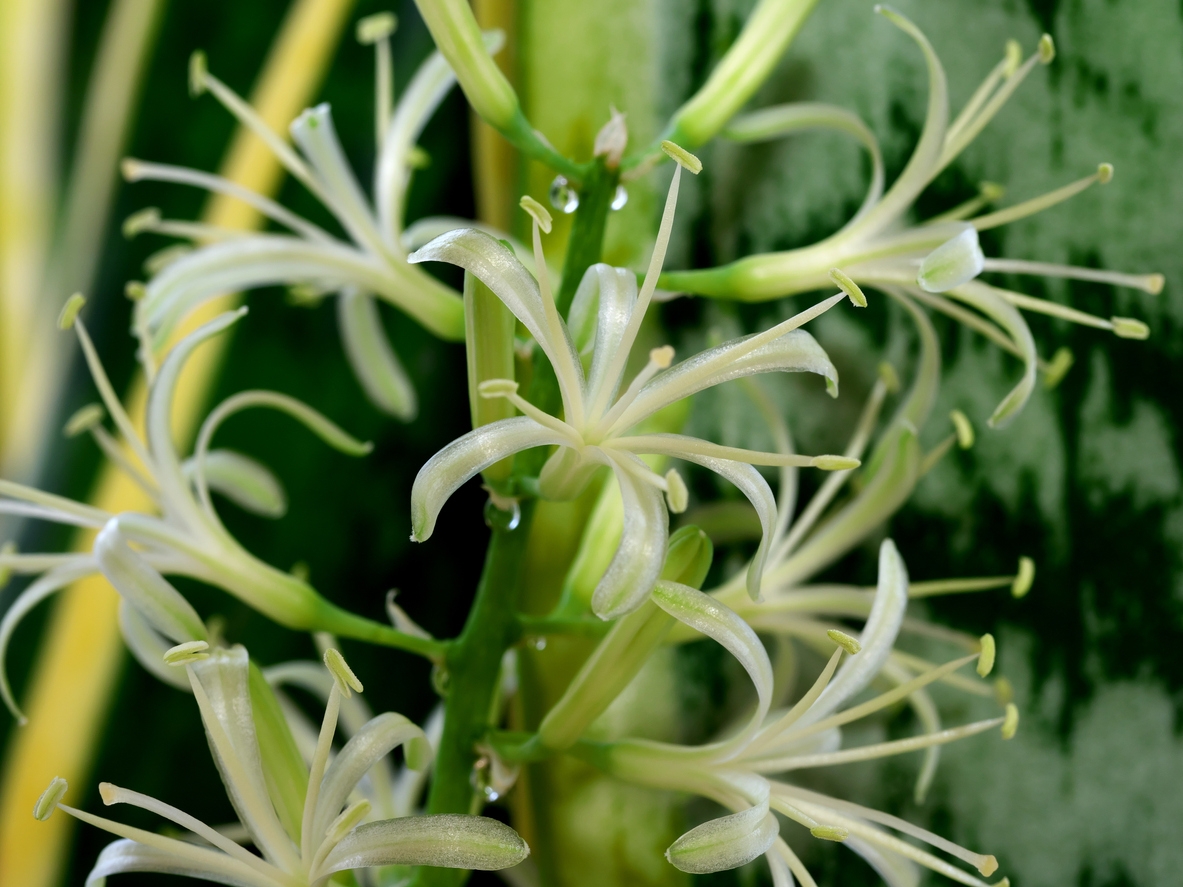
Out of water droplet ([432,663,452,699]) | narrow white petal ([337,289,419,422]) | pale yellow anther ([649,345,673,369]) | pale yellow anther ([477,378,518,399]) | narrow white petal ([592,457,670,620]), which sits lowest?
water droplet ([432,663,452,699])

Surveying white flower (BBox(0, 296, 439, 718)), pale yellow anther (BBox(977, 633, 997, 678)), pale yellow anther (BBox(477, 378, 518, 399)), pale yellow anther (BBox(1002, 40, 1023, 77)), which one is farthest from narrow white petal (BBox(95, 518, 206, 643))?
pale yellow anther (BBox(1002, 40, 1023, 77))

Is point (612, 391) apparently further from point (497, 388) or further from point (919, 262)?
point (919, 262)

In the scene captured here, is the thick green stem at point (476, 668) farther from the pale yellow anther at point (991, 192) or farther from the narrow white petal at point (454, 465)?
the pale yellow anther at point (991, 192)

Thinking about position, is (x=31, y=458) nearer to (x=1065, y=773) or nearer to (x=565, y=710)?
(x=565, y=710)

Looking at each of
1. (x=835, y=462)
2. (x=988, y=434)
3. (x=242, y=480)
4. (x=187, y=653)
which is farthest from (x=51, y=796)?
(x=988, y=434)

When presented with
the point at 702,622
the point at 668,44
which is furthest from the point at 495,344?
the point at 668,44

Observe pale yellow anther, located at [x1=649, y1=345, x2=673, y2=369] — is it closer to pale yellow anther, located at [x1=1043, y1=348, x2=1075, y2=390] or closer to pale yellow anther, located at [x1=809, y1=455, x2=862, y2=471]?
pale yellow anther, located at [x1=809, y1=455, x2=862, y2=471]
